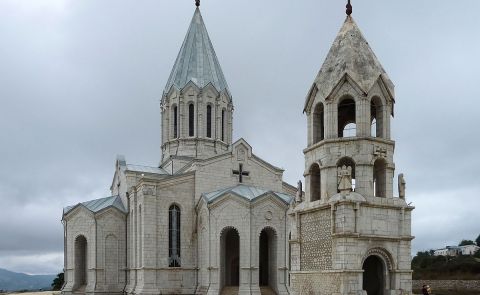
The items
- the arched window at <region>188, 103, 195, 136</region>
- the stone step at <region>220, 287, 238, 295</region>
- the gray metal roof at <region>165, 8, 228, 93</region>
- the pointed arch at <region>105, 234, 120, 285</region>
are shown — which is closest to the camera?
the stone step at <region>220, 287, 238, 295</region>

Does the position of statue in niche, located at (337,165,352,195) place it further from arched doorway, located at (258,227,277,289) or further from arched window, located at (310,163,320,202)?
arched doorway, located at (258,227,277,289)

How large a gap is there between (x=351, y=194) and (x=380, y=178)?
146 cm

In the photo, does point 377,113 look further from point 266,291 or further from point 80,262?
point 80,262

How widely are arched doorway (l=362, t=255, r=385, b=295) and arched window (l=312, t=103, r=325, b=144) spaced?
3.57 metres

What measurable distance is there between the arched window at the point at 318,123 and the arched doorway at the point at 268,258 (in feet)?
49.5

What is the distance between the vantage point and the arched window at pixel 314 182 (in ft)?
47.5

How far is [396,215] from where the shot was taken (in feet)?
44.3

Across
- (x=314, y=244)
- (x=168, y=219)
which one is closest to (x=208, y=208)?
(x=168, y=219)

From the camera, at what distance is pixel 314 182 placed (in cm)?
1454

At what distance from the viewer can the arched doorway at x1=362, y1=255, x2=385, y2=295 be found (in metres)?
13.6

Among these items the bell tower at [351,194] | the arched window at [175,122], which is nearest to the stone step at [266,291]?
the arched window at [175,122]

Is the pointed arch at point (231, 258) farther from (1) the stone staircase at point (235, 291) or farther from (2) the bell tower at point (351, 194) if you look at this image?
(2) the bell tower at point (351, 194)

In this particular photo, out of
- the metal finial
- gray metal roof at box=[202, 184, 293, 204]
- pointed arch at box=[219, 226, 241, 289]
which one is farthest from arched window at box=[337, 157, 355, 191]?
pointed arch at box=[219, 226, 241, 289]

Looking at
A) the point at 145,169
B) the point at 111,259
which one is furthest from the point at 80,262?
the point at 145,169
